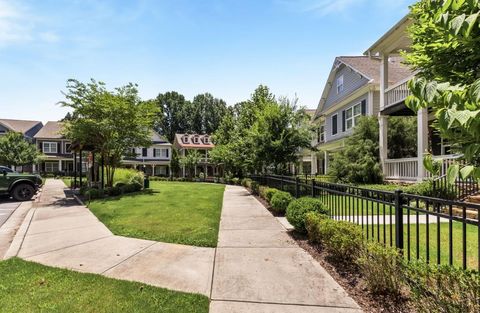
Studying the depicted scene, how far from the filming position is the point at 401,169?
14258 mm

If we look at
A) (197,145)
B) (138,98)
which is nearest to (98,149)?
(138,98)

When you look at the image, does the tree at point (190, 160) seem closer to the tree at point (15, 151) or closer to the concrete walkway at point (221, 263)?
the tree at point (15, 151)

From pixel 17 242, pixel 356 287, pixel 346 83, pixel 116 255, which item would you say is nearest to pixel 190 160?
pixel 346 83

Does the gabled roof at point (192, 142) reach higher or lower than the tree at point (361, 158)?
higher

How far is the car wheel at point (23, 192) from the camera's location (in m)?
16.3

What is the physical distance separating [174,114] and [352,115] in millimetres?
56764

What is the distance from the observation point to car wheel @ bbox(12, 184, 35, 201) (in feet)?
53.4

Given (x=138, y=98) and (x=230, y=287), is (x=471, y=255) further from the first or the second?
(x=138, y=98)

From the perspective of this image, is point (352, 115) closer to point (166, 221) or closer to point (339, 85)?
point (339, 85)

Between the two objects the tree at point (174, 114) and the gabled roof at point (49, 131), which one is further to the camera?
the tree at point (174, 114)

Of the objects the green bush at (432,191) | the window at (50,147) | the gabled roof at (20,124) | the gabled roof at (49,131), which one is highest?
the gabled roof at (20,124)

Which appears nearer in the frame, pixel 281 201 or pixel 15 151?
pixel 281 201

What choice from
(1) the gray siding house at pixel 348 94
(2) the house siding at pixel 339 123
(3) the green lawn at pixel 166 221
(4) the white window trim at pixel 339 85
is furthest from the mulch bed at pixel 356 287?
(4) the white window trim at pixel 339 85

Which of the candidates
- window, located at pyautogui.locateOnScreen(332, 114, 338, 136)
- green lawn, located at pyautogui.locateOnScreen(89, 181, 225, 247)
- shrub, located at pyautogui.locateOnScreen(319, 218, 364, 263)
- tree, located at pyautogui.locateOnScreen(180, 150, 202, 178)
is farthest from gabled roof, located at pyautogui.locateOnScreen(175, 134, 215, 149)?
shrub, located at pyautogui.locateOnScreen(319, 218, 364, 263)
